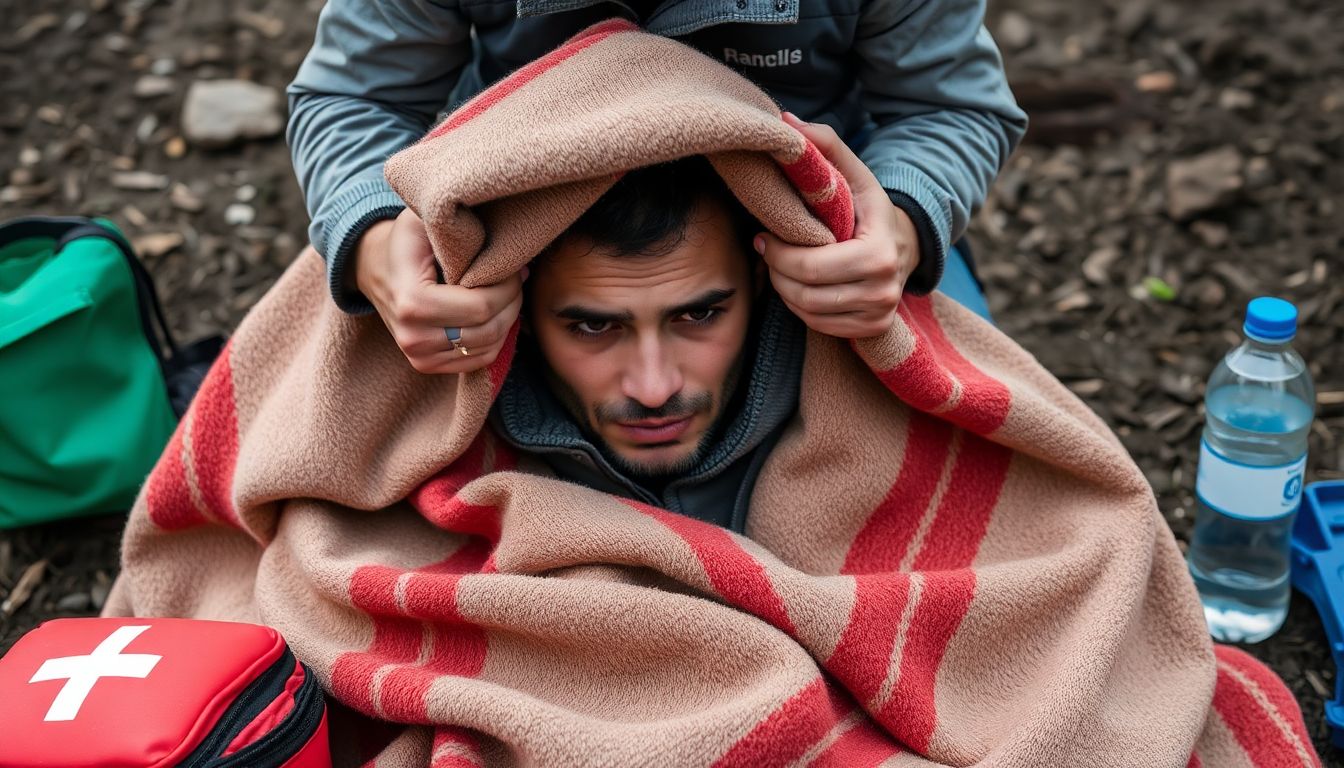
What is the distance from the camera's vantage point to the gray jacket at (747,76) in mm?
2176

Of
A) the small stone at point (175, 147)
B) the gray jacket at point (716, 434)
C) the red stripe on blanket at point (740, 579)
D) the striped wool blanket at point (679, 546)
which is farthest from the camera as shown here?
the small stone at point (175, 147)

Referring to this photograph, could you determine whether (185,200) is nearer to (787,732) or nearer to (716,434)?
(716,434)

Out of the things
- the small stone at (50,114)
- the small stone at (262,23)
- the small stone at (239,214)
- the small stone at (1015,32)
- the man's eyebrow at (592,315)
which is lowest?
the small stone at (239,214)

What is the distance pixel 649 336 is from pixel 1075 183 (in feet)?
7.14

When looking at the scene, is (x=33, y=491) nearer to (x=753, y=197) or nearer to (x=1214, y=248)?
(x=753, y=197)

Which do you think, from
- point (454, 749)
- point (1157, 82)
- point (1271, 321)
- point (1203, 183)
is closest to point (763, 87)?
point (1271, 321)

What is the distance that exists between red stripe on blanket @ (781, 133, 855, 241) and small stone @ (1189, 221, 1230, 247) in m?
1.96

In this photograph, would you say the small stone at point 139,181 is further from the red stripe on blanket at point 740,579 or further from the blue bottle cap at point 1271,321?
the blue bottle cap at point 1271,321

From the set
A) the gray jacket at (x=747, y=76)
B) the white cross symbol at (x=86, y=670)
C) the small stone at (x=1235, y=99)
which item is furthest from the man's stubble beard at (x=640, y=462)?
the small stone at (x=1235, y=99)

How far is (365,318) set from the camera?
2234 millimetres

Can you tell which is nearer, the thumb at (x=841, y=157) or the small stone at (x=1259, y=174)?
the thumb at (x=841, y=157)

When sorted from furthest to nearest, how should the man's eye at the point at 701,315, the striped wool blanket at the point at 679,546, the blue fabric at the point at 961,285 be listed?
the blue fabric at the point at 961,285 < the man's eye at the point at 701,315 < the striped wool blanket at the point at 679,546

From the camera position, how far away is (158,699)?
1858mm

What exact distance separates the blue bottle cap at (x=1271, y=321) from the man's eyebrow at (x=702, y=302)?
0.94 metres
